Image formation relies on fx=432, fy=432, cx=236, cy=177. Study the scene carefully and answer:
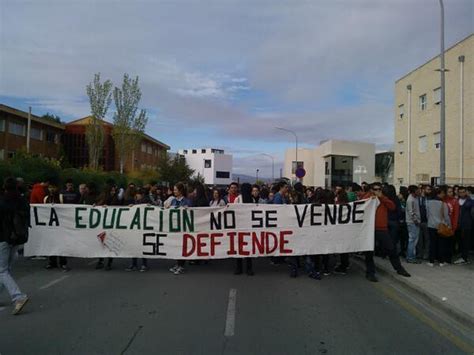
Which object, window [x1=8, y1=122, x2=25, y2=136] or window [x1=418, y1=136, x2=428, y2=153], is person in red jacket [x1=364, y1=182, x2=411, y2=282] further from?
window [x1=8, y1=122, x2=25, y2=136]

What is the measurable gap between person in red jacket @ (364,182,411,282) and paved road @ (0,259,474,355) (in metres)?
0.45

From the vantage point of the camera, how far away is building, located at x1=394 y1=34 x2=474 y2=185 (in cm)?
2681

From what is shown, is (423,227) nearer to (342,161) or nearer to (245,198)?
(245,198)

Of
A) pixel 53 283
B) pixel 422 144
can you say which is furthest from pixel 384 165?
pixel 53 283

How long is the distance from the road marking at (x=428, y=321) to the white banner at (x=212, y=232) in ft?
5.57

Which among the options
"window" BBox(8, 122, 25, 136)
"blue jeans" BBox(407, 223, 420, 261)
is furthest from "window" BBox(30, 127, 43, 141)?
"blue jeans" BBox(407, 223, 420, 261)

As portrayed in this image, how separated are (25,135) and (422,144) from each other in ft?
118

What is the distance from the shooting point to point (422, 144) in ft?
111

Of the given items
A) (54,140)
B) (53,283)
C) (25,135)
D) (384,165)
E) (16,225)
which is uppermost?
(54,140)

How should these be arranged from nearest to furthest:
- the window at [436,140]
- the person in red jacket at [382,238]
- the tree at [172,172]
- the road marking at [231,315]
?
the road marking at [231,315], the person in red jacket at [382,238], the window at [436,140], the tree at [172,172]

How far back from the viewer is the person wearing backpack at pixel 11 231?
6238 millimetres

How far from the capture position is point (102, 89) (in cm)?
4712

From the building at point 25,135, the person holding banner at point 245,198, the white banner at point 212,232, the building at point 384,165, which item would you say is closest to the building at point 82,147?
the building at point 25,135

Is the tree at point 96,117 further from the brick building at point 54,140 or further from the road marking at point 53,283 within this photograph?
the road marking at point 53,283
